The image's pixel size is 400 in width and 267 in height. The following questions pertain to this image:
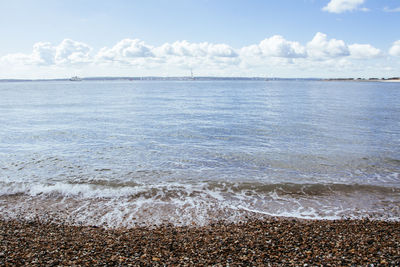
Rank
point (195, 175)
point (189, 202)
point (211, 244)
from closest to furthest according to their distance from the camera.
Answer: point (211, 244), point (189, 202), point (195, 175)

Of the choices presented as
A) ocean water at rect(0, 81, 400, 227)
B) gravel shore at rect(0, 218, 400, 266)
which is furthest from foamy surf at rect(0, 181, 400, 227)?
gravel shore at rect(0, 218, 400, 266)

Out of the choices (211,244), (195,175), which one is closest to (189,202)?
(195,175)

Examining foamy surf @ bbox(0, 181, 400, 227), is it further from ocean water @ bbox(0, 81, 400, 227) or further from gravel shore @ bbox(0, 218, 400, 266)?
gravel shore @ bbox(0, 218, 400, 266)

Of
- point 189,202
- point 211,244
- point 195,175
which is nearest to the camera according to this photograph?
point 211,244

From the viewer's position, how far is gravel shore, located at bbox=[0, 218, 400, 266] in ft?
24.6

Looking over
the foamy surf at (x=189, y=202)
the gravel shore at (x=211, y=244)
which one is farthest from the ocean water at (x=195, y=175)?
the gravel shore at (x=211, y=244)

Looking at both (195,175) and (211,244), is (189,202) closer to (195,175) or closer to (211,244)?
(195,175)

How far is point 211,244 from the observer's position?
8672mm

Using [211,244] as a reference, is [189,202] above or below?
below

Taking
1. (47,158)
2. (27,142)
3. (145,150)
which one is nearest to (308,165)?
(145,150)

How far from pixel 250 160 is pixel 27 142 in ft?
65.0

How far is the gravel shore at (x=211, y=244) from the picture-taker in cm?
750

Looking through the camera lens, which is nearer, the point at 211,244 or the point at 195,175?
the point at 211,244

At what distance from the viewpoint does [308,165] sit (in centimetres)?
1838
